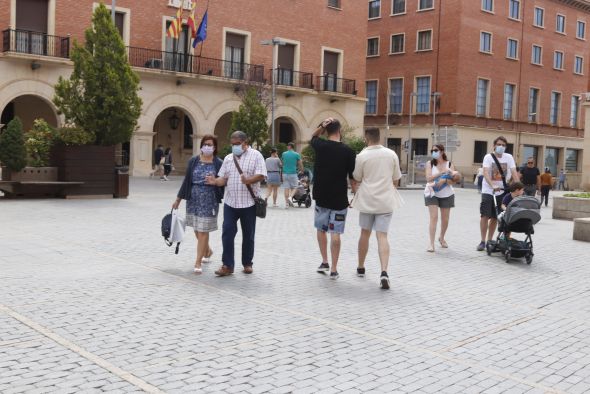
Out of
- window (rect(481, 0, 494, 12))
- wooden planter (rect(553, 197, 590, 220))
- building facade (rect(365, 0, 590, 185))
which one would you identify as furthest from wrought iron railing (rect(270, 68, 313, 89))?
wooden planter (rect(553, 197, 590, 220))

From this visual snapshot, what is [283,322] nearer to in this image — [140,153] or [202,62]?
[140,153]

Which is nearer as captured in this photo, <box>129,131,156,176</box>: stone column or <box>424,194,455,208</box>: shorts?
<box>424,194,455,208</box>: shorts

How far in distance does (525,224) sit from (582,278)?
136cm

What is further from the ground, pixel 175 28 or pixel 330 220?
pixel 175 28

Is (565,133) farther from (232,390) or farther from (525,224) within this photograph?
(232,390)

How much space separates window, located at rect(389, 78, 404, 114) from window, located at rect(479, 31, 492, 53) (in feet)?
19.4

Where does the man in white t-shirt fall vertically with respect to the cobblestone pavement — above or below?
above

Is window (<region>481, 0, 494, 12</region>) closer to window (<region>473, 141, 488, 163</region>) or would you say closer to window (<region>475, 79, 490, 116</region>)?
window (<region>475, 79, 490, 116</region>)

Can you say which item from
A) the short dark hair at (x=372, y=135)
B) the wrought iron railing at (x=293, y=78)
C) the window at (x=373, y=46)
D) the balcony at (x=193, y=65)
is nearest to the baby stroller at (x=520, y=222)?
the short dark hair at (x=372, y=135)

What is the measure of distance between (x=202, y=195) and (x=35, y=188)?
1115 cm

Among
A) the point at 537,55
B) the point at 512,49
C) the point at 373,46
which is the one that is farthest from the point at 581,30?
the point at 373,46

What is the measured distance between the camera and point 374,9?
5166cm

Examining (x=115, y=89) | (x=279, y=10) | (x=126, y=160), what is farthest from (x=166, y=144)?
(x=115, y=89)

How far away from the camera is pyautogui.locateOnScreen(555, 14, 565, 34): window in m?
54.1
